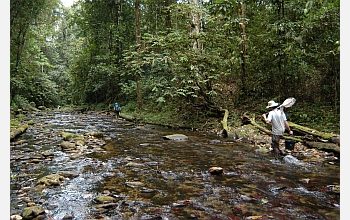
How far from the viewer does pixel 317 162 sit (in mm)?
6918

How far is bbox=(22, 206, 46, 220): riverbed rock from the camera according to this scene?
146 inches

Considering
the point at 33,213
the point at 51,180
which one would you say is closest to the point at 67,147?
the point at 51,180

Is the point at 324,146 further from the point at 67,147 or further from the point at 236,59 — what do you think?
the point at 67,147

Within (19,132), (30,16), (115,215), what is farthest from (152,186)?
(30,16)

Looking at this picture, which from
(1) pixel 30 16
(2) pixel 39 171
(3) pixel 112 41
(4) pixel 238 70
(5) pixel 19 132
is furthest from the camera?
(3) pixel 112 41

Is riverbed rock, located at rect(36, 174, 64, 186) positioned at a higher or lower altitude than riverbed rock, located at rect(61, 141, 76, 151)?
lower

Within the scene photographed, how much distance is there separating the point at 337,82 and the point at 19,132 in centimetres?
1375

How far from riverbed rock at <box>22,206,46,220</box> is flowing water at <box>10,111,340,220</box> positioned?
4.5 inches

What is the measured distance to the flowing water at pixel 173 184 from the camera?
4.09 m

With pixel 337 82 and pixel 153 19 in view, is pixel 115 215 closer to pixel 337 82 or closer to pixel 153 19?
pixel 337 82

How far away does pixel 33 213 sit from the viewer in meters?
3.77

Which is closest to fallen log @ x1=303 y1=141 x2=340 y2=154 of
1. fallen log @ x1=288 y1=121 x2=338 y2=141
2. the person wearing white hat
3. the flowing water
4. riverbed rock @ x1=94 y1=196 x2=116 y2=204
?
fallen log @ x1=288 y1=121 x2=338 y2=141

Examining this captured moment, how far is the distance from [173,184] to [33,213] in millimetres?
2606

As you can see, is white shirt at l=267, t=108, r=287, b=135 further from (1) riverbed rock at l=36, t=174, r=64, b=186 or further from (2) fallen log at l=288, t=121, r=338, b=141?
(1) riverbed rock at l=36, t=174, r=64, b=186
